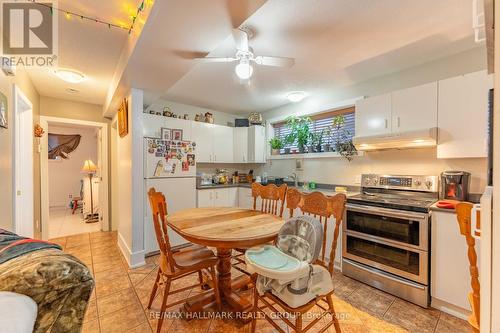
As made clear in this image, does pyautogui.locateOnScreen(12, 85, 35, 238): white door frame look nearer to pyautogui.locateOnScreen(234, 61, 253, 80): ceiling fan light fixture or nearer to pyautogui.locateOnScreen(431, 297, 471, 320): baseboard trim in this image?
pyautogui.locateOnScreen(234, 61, 253, 80): ceiling fan light fixture

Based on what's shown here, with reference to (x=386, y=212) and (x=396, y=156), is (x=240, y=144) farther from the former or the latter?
(x=386, y=212)

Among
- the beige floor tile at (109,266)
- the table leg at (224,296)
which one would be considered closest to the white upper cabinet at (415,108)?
the table leg at (224,296)

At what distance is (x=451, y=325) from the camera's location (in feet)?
5.42

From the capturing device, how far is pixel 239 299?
5.92ft

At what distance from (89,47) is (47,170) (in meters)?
2.54

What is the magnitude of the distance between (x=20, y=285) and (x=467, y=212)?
1860mm

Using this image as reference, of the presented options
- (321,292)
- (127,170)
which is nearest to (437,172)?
(321,292)

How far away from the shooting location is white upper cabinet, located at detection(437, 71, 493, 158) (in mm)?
1848

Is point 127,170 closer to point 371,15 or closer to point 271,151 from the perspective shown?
point 271,151

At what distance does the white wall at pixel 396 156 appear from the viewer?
6.88 ft

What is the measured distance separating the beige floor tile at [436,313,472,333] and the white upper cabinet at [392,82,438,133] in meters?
1.69

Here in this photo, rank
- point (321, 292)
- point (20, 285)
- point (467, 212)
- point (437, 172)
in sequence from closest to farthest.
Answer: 1. point (20, 285)
2. point (467, 212)
3. point (321, 292)
4. point (437, 172)

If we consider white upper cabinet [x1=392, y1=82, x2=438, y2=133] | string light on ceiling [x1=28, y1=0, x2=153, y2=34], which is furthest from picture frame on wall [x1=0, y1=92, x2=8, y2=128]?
white upper cabinet [x1=392, y1=82, x2=438, y2=133]

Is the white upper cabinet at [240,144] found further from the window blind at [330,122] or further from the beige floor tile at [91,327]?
the beige floor tile at [91,327]
